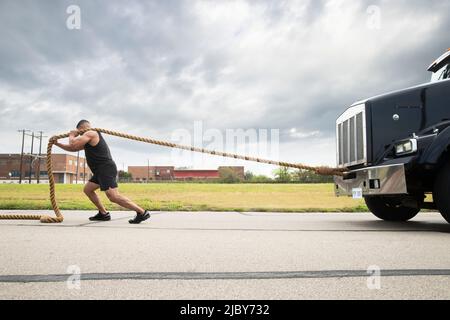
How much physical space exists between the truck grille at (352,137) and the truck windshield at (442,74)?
173 centimetres

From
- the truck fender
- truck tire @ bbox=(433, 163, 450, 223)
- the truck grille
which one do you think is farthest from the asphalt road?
the truck grille

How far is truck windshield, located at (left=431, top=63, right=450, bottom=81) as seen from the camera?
18.7 ft

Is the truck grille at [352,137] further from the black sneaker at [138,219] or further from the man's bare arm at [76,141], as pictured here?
the man's bare arm at [76,141]

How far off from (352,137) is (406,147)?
102 cm

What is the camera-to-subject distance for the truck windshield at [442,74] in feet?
18.7

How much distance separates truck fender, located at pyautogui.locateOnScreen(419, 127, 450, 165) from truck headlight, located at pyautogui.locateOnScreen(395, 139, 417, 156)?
0.55 ft

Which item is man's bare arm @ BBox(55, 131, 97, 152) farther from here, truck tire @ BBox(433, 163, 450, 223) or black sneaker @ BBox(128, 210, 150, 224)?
truck tire @ BBox(433, 163, 450, 223)

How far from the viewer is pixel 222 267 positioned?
7.99ft

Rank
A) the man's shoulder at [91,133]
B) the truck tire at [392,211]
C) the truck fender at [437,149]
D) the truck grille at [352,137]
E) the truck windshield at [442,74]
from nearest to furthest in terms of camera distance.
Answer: the truck fender at [437,149] → the truck grille at [352,137] → the man's shoulder at [91,133] → the truck windshield at [442,74] → the truck tire at [392,211]

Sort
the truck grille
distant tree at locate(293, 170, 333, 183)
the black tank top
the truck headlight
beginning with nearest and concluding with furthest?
1. the truck headlight
2. the truck grille
3. the black tank top
4. distant tree at locate(293, 170, 333, 183)

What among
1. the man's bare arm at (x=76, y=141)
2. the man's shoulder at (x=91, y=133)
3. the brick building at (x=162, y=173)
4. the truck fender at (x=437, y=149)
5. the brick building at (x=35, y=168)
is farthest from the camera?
the brick building at (x=162, y=173)

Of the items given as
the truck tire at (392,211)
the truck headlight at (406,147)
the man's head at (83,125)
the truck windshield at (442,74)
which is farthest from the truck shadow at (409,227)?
the man's head at (83,125)

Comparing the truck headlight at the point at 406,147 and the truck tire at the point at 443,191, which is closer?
the truck tire at the point at 443,191
